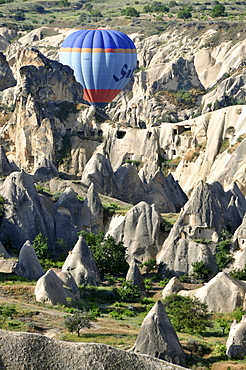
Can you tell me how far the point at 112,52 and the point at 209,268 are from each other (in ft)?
158

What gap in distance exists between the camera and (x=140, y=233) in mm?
54969

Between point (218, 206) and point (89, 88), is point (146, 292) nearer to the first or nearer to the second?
point (218, 206)

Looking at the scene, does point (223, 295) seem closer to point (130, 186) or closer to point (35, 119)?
point (130, 186)

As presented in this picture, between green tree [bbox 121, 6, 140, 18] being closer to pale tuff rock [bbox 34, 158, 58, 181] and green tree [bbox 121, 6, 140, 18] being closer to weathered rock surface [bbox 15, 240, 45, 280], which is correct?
pale tuff rock [bbox 34, 158, 58, 181]

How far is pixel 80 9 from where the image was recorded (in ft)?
590

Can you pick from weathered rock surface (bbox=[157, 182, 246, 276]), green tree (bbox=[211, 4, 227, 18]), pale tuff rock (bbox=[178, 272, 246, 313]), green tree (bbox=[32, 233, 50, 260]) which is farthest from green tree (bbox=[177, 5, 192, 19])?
pale tuff rock (bbox=[178, 272, 246, 313])

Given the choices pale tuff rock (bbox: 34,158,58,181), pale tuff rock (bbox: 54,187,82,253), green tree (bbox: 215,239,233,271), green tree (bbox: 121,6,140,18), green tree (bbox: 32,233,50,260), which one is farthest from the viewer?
green tree (bbox: 121,6,140,18)

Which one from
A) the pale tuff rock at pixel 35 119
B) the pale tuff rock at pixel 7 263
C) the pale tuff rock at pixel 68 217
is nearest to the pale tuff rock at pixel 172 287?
the pale tuff rock at pixel 7 263

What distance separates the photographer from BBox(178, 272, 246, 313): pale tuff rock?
45.8m

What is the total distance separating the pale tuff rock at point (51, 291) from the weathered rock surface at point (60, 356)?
53.6 feet

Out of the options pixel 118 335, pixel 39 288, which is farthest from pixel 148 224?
pixel 118 335

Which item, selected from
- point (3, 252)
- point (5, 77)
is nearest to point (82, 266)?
point (3, 252)

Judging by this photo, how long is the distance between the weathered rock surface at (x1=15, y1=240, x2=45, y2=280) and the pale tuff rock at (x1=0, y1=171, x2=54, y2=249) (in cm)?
661

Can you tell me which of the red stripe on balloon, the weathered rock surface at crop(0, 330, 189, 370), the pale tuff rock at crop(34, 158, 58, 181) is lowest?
the red stripe on balloon
